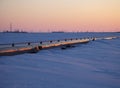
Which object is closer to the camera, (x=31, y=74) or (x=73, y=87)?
(x=73, y=87)

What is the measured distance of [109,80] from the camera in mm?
9484

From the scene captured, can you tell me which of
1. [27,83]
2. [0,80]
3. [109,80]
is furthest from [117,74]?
[0,80]

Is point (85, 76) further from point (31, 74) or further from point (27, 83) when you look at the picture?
point (27, 83)

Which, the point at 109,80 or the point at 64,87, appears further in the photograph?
the point at 109,80

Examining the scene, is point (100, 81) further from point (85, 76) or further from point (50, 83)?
point (50, 83)

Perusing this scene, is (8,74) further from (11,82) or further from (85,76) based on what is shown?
(85,76)

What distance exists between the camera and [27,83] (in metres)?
8.15

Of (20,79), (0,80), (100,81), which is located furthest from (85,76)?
(0,80)

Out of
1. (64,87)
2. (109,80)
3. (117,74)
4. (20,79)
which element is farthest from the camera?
(117,74)

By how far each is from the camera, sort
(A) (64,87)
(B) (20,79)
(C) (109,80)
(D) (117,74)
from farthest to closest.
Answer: (D) (117,74), (C) (109,80), (B) (20,79), (A) (64,87)

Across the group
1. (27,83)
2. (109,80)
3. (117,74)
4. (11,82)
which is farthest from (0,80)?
(117,74)

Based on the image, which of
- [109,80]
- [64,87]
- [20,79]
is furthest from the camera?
[109,80]

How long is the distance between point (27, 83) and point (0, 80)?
107cm

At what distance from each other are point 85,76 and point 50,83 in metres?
2.23
